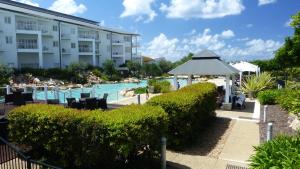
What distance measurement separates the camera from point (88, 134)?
20.4 ft

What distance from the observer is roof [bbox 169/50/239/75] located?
1834 centimetres

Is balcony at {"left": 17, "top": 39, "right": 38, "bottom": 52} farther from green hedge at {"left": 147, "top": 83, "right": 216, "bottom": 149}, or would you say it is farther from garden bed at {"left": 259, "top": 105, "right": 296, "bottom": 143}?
green hedge at {"left": 147, "top": 83, "right": 216, "bottom": 149}

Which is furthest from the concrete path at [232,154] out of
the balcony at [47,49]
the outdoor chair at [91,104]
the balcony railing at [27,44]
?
the balcony at [47,49]

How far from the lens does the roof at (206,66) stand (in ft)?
60.2

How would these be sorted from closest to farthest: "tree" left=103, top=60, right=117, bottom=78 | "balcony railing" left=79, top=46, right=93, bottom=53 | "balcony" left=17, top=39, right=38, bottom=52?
1. "balcony" left=17, top=39, right=38, bottom=52
2. "tree" left=103, top=60, right=117, bottom=78
3. "balcony railing" left=79, top=46, right=93, bottom=53

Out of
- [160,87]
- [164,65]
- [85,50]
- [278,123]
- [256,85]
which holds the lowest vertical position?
[278,123]

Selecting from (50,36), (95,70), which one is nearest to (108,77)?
(95,70)

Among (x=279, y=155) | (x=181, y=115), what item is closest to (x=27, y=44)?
(x=181, y=115)

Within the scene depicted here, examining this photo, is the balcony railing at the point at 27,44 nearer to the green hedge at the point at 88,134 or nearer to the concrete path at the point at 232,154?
the concrete path at the point at 232,154

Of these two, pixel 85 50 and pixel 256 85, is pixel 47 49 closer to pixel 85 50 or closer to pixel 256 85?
pixel 85 50

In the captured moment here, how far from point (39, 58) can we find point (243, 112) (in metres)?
41.6

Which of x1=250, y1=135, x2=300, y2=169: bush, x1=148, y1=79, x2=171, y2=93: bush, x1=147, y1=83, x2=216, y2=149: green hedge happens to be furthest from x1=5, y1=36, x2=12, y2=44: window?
x1=250, y1=135, x2=300, y2=169: bush

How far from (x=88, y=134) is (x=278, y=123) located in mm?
9348

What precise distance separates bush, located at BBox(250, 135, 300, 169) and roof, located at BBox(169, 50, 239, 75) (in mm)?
12069
